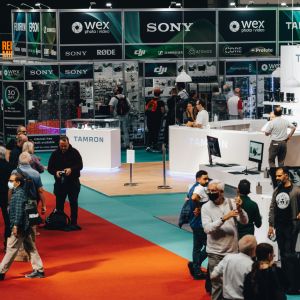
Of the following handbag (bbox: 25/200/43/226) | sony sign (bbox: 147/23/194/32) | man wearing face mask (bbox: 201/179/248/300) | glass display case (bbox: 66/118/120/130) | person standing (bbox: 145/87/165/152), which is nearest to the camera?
man wearing face mask (bbox: 201/179/248/300)

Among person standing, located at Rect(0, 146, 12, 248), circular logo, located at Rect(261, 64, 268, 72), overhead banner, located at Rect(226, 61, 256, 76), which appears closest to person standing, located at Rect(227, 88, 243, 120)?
overhead banner, located at Rect(226, 61, 256, 76)

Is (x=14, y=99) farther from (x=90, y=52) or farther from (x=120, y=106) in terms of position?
(x=120, y=106)

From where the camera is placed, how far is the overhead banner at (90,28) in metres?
25.4

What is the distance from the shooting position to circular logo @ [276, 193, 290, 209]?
1138 cm

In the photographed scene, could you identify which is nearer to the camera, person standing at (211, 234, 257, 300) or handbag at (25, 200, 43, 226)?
person standing at (211, 234, 257, 300)

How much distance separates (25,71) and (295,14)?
7.40m

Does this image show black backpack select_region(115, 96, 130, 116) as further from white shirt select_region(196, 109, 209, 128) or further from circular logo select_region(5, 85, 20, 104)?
white shirt select_region(196, 109, 209, 128)

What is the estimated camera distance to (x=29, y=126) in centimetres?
2641

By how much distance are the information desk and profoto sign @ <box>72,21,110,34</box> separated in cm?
496

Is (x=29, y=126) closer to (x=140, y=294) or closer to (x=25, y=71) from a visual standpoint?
(x=25, y=71)

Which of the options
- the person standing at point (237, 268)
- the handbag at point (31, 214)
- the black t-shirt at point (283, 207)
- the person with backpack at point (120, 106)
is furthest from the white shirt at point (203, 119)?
the person standing at point (237, 268)

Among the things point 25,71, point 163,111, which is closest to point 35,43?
point 25,71

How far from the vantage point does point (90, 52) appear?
84.8ft

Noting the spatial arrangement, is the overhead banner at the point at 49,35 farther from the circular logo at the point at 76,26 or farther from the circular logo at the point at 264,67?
the circular logo at the point at 264,67
